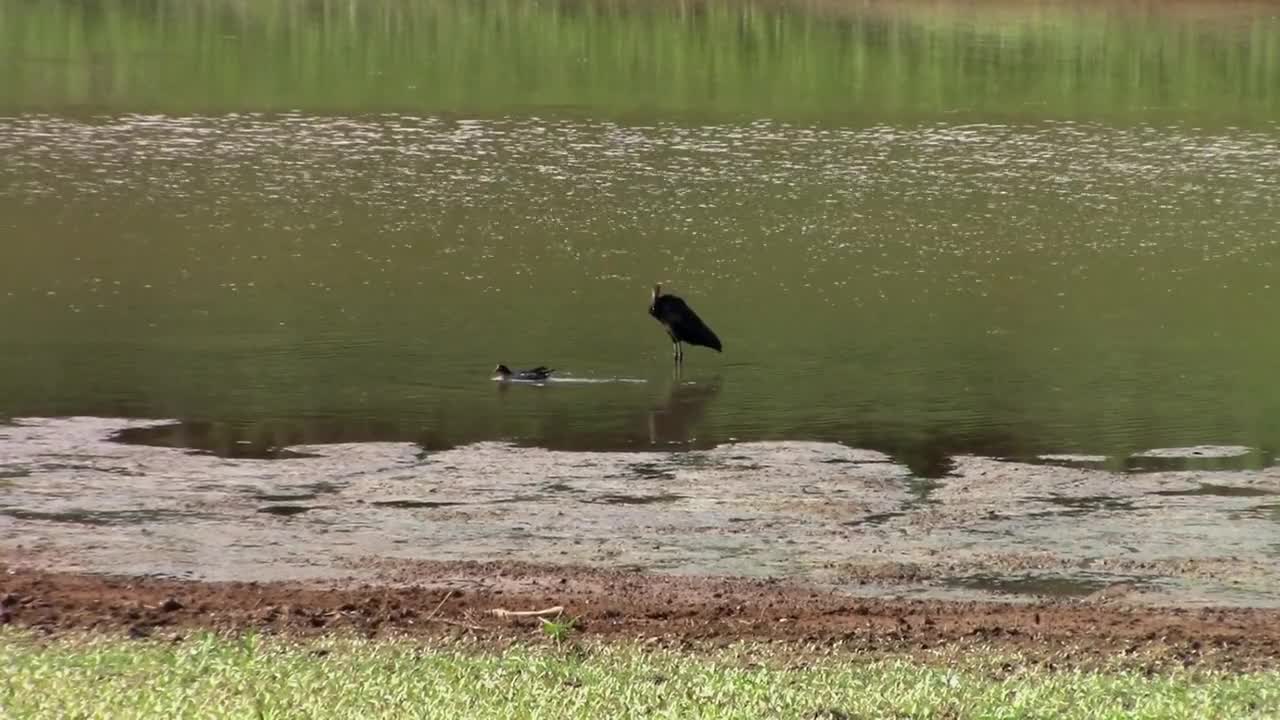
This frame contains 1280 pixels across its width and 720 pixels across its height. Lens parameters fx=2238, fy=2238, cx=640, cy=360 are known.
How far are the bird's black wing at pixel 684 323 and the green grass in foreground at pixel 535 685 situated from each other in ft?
26.5

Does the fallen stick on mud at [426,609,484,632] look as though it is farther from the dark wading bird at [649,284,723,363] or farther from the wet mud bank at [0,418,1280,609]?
the dark wading bird at [649,284,723,363]

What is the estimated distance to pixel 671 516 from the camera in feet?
40.4

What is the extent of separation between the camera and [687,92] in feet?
120

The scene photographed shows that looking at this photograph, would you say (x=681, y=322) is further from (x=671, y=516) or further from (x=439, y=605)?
(x=439, y=605)

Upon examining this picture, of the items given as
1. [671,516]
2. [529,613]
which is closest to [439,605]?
[529,613]

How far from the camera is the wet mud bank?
36.1ft

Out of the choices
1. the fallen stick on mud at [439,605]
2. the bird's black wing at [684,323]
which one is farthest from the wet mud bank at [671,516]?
the bird's black wing at [684,323]

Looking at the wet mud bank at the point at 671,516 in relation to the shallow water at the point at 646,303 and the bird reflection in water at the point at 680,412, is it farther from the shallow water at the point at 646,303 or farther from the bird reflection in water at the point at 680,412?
the bird reflection in water at the point at 680,412

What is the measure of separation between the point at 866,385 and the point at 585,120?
1658 cm

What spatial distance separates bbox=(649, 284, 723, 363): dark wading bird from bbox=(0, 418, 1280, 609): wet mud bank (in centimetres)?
284

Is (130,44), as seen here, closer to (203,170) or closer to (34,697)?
(203,170)

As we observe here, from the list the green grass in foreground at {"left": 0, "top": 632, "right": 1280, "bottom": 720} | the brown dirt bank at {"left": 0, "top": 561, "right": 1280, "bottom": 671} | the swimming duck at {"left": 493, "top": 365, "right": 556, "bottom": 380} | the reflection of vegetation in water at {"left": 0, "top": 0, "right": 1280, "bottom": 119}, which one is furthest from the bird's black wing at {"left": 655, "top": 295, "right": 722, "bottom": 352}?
the reflection of vegetation in water at {"left": 0, "top": 0, "right": 1280, "bottom": 119}

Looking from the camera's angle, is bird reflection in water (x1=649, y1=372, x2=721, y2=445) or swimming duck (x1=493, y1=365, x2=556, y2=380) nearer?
bird reflection in water (x1=649, y1=372, x2=721, y2=445)

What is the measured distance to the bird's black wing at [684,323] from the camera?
674 inches
